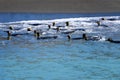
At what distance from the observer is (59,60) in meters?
26.1

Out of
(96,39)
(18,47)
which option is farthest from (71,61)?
(96,39)

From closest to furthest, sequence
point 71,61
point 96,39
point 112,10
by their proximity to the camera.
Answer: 1. point 71,61
2. point 96,39
3. point 112,10

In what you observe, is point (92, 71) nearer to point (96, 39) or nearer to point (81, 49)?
point (81, 49)

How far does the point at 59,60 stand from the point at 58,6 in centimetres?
15902

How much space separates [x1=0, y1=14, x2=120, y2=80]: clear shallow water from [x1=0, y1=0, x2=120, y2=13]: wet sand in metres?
145

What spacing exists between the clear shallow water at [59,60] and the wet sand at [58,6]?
145 meters

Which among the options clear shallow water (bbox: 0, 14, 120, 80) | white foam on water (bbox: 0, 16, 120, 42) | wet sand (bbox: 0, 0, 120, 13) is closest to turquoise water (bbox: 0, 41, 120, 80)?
clear shallow water (bbox: 0, 14, 120, 80)

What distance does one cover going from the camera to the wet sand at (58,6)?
18262 cm

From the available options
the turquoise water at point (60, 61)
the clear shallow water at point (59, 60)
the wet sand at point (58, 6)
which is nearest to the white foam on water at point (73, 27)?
the clear shallow water at point (59, 60)

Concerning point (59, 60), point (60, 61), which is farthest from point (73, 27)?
point (60, 61)

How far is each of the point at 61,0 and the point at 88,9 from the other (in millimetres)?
15934

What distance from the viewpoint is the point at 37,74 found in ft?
69.9

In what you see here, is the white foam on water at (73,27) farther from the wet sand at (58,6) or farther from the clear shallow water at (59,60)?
the wet sand at (58,6)

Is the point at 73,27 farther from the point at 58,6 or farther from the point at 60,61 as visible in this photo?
the point at 58,6
